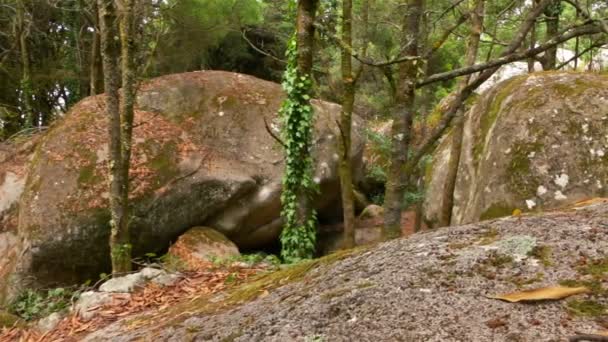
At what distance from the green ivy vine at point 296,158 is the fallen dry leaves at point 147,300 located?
126 inches

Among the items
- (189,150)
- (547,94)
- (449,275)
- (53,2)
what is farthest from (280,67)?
(449,275)

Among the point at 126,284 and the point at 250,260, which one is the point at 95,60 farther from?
the point at 126,284

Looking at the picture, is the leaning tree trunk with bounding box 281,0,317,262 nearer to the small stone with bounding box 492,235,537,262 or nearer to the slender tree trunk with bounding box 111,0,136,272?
the slender tree trunk with bounding box 111,0,136,272

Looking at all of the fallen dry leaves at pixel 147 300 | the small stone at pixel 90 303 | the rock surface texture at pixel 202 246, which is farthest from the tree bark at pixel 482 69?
the rock surface texture at pixel 202 246

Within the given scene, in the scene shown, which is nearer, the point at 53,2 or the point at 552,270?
the point at 552,270

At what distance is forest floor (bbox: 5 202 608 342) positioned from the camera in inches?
59.1

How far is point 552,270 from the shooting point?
5.65 ft

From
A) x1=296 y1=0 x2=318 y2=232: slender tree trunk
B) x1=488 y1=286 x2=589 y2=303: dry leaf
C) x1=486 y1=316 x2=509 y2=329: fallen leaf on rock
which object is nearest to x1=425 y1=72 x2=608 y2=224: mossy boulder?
x1=296 y1=0 x2=318 y2=232: slender tree trunk

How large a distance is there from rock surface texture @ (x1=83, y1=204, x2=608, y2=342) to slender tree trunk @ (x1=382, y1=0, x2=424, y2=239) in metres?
1.74

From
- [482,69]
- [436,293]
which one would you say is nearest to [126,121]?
[482,69]

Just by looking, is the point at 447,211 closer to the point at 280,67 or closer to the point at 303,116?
the point at 303,116

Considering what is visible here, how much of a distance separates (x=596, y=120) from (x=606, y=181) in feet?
2.41

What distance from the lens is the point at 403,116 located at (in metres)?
4.07

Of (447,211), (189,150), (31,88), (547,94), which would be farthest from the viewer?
(31,88)
